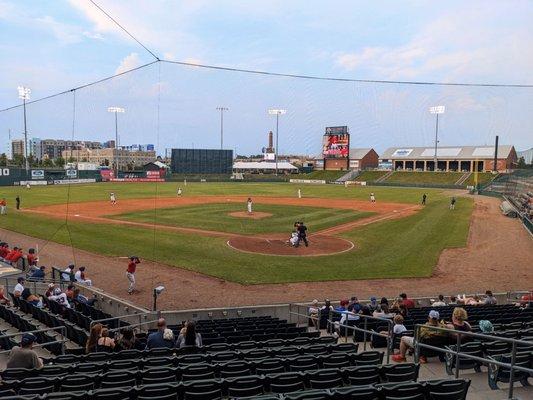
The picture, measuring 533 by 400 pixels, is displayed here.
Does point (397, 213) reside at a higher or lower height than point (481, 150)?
lower

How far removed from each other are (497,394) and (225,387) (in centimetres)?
399

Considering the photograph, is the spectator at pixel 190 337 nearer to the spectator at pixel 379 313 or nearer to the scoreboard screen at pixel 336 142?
the spectator at pixel 379 313

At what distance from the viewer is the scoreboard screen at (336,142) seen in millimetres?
95000

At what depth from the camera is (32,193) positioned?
53.2m

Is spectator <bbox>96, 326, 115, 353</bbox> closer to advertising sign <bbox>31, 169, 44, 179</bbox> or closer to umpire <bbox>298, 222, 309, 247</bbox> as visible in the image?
umpire <bbox>298, 222, 309, 247</bbox>

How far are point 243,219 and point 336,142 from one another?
215ft

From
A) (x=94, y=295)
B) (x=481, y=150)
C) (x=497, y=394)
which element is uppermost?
(x=481, y=150)

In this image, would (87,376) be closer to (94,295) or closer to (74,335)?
(74,335)

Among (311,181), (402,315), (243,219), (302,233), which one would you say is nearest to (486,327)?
(402,315)

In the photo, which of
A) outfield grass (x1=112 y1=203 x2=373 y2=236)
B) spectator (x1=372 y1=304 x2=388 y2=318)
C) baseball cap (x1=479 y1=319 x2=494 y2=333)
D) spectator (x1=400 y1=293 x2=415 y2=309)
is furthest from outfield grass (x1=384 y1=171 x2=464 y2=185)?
baseball cap (x1=479 y1=319 x2=494 y2=333)

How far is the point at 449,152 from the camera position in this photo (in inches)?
3967

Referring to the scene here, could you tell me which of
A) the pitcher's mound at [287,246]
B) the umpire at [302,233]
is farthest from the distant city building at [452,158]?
the umpire at [302,233]

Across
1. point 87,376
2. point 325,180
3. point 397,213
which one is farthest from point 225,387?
point 325,180

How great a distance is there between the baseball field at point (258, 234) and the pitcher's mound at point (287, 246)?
55 mm
